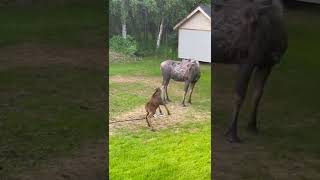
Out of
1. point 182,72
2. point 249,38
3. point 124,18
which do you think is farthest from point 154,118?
point 249,38

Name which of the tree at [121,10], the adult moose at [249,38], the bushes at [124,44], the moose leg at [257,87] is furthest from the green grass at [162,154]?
the tree at [121,10]

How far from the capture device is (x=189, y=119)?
3.08m

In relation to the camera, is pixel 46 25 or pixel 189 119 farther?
pixel 189 119

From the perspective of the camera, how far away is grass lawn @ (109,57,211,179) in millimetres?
3027

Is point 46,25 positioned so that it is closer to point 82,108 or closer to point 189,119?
point 82,108

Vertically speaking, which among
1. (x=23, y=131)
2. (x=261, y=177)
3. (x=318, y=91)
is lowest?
(x=261, y=177)

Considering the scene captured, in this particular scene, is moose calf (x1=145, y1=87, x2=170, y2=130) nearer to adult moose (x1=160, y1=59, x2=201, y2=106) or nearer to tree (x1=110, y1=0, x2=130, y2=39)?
adult moose (x1=160, y1=59, x2=201, y2=106)

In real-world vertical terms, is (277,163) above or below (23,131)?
below

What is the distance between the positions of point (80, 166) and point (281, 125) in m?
Answer: 1.11

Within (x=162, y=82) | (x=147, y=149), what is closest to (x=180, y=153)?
(x=147, y=149)

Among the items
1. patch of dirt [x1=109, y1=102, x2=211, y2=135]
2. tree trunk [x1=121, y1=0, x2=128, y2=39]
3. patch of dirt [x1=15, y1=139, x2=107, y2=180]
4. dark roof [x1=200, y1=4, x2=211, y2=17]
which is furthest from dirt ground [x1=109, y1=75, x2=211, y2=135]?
dark roof [x1=200, y1=4, x2=211, y2=17]

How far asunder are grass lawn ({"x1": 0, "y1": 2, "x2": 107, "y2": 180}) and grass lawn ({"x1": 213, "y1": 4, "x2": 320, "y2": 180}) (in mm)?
679

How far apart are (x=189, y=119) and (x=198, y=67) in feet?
0.95

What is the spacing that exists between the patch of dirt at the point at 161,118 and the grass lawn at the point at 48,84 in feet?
0.31
